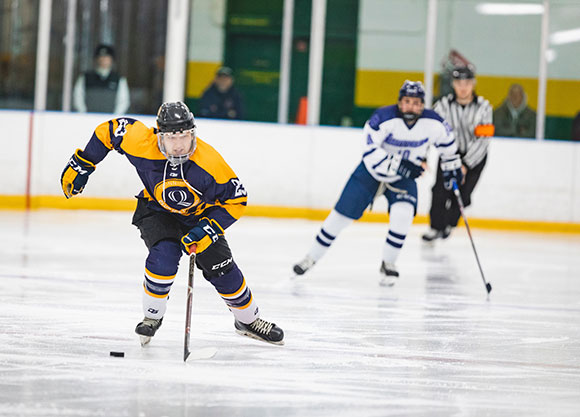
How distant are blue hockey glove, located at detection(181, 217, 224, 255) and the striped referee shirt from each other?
154 inches

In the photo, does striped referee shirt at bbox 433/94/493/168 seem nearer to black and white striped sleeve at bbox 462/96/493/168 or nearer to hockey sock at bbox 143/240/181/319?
black and white striped sleeve at bbox 462/96/493/168

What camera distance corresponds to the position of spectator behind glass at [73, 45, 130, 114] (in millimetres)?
8945

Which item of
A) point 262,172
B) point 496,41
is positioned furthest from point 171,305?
point 496,41

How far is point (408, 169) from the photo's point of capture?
4.96m

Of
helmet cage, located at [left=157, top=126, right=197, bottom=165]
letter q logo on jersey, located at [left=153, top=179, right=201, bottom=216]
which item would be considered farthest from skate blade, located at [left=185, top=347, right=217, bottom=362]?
helmet cage, located at [left=157, top=126, right=197, bottom=165]

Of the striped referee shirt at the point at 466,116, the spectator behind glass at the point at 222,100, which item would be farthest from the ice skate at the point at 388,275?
the spectator behind glass at the point at 222,100

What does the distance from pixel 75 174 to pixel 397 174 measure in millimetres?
2101

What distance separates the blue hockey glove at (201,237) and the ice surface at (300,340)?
0.35 meters

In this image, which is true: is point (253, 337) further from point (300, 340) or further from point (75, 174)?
point (75, 174)

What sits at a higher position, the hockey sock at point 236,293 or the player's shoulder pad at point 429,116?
the player's shoulder pad at point 429,116

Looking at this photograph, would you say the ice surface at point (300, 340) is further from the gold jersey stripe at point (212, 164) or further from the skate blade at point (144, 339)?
the gold jersey stripe at point (212, 164)

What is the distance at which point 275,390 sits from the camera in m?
2.73

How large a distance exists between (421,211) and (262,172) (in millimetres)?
1466

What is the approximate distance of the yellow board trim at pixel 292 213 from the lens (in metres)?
8.61
